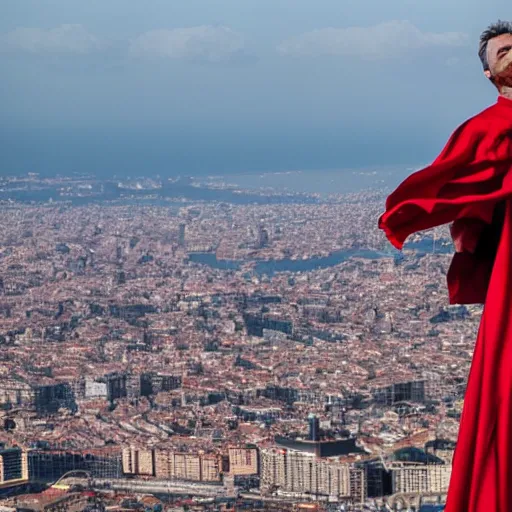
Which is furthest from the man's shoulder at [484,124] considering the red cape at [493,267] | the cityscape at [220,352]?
the cityscape at [220,352]

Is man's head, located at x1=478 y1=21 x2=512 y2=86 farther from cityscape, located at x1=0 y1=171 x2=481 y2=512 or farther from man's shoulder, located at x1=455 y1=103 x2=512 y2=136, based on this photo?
cityscape, located at x1=0 y1=171 x2=481 y2=512

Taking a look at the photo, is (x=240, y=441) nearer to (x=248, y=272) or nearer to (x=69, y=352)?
(x=69, y=352)

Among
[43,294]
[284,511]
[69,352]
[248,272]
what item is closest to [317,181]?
[248,272]

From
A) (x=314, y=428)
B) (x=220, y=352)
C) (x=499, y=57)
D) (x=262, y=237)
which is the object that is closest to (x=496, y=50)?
(x=499, y=57)

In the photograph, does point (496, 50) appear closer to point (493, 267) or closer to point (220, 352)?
point (493, 267)

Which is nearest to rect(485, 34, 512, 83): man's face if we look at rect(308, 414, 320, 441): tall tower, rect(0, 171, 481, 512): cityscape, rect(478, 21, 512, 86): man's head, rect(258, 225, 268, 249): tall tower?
rect(478, 21, 512, 86): man's head

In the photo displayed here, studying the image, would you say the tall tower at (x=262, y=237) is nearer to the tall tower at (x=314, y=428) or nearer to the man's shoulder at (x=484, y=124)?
the tall tower at (x=314, y=428)

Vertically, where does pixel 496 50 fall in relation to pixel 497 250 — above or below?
above
